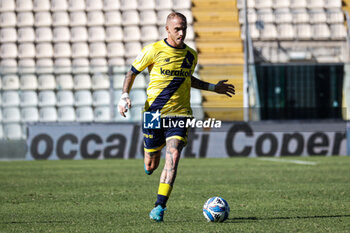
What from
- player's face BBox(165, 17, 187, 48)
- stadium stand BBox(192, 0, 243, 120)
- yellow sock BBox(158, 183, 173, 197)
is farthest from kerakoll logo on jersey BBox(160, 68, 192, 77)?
stadium stand BBox(192, 0, 243, 120)

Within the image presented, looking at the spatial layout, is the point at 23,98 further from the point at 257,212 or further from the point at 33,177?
the point at 257,212

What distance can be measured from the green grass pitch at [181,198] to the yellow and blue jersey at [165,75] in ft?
3.41

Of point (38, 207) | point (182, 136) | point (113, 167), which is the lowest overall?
point (113, 167)

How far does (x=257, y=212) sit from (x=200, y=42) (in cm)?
1559

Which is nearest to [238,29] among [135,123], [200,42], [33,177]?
[200,42]

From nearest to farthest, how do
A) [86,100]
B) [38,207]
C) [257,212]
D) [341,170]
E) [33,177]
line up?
1. [257,212]
2. [38,207]
3. [33,177]
4. [341,170]
5. [86,100]

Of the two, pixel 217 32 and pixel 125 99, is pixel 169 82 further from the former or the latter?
pixel 217 32

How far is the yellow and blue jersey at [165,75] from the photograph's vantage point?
6.05 m

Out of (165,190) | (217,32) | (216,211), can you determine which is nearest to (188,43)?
(217,32)

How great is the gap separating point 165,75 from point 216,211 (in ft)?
4.55

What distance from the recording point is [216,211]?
557cm

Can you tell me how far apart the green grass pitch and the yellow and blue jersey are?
1.04 meters

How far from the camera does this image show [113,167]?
518 inches

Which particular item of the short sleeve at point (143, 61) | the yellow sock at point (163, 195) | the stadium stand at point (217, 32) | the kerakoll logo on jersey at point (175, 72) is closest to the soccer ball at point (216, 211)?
the yellow sock at point (163, 195)
